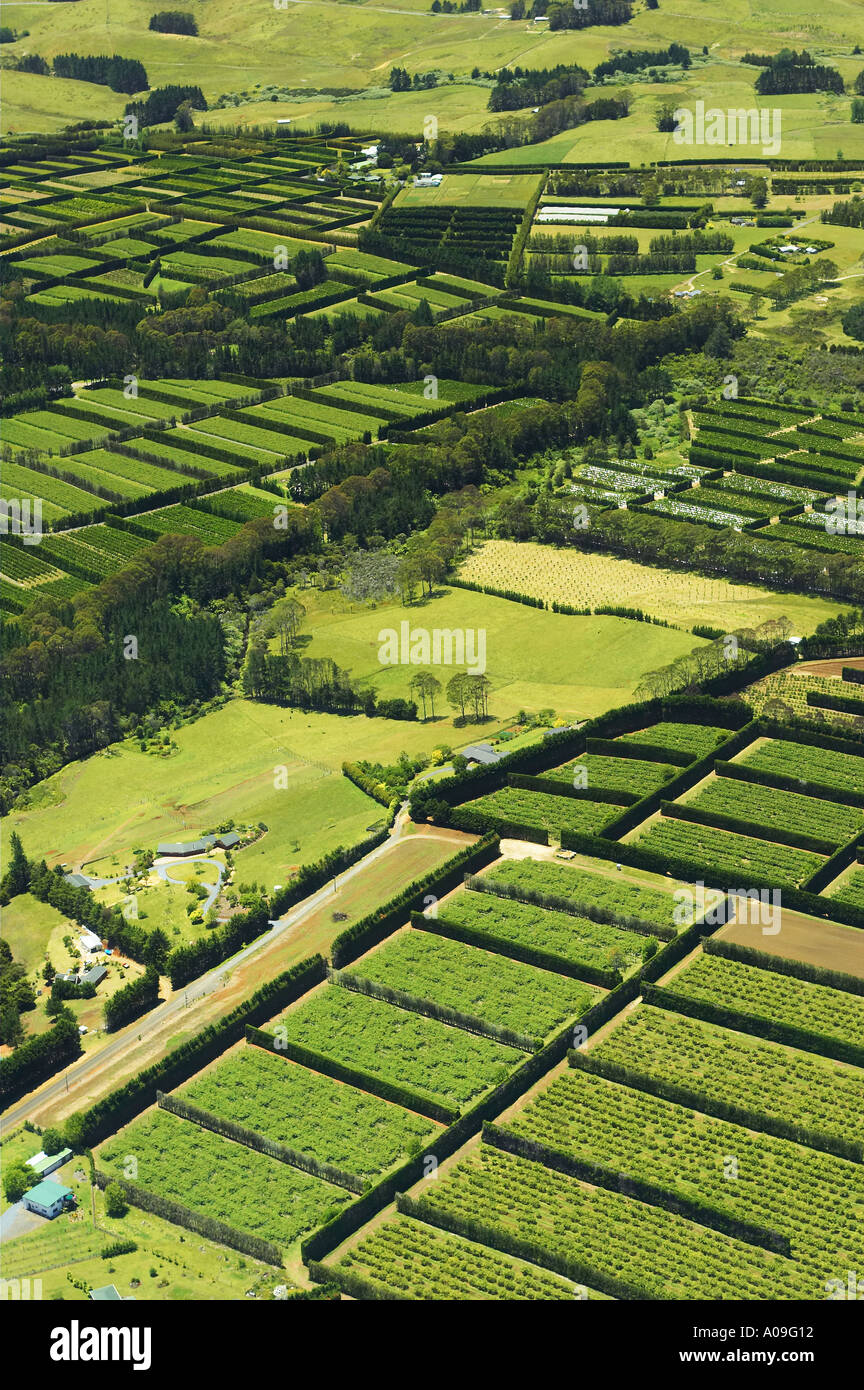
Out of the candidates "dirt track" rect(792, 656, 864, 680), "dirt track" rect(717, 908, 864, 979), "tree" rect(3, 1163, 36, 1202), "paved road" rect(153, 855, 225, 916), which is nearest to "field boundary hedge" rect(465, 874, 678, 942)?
"dirt track" rect(717, 908, 864, 979)

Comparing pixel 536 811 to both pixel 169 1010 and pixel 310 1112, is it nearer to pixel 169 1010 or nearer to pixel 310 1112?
pixel 169 1010

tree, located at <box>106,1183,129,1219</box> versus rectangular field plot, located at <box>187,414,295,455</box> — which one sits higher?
rectangular field plot, located at <box>187,414,295,455</box>

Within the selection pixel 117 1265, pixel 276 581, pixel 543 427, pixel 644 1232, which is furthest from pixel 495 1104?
pixel 543 427

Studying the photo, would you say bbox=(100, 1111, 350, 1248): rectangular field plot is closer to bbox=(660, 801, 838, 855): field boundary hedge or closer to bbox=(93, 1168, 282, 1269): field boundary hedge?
bbox=(93, 1168, 282, 1269): field boundary hedge

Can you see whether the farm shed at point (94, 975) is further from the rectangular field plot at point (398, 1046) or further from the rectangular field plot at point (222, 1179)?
the rectangular field plot at point (222, 1179)

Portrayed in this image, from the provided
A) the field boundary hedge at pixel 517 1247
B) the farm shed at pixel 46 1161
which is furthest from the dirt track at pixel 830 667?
the farm shed at pixel 46 1161
